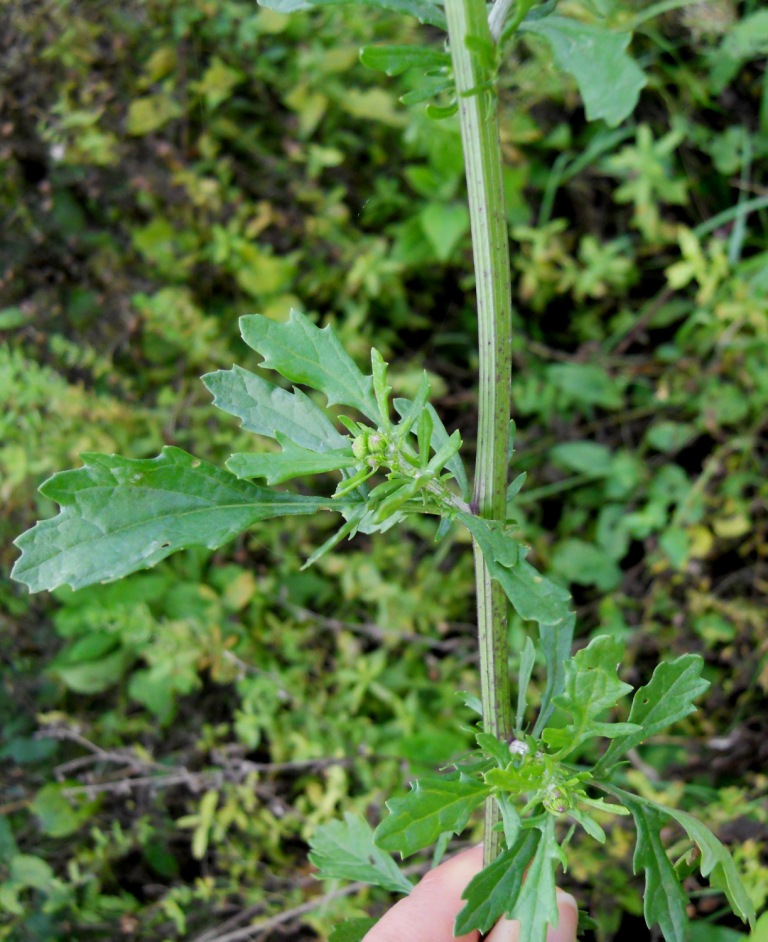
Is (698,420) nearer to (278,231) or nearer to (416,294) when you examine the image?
(416,294)

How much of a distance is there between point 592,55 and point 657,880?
1.13m

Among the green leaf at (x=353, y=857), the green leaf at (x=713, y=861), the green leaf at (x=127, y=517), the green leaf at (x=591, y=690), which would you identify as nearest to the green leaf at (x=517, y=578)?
the green leaf at (x=591, y=690)

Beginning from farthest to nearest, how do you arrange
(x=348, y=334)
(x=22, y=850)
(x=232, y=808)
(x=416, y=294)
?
(x=416, y=294), (x=348, y=334), (x=22, y=850), (x=232, y=808)

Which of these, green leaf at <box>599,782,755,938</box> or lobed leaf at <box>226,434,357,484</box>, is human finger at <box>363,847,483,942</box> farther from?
lobed leaf at <box>226,434,357,484</box>

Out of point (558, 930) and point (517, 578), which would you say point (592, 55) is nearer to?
point (517, 578)

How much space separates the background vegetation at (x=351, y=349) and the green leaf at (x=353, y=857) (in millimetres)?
787

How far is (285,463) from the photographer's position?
98 centimetres

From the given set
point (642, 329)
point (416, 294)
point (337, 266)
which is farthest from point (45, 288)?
point (642, 329)

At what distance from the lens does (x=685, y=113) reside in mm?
2811

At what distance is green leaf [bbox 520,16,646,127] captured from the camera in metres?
1.14

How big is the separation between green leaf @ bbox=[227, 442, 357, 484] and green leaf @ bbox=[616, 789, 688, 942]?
0.59 m

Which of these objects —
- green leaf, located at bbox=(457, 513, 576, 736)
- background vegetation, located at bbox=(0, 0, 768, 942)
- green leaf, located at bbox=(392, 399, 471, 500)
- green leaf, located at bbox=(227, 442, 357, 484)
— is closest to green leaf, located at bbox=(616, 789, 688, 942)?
green leaf, located at bbox=(457, 513, 576, 736)

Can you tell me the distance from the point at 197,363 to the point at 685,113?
1.86 m

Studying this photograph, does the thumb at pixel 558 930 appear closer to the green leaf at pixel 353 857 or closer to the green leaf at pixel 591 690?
the green leaf at pixel 353 857
